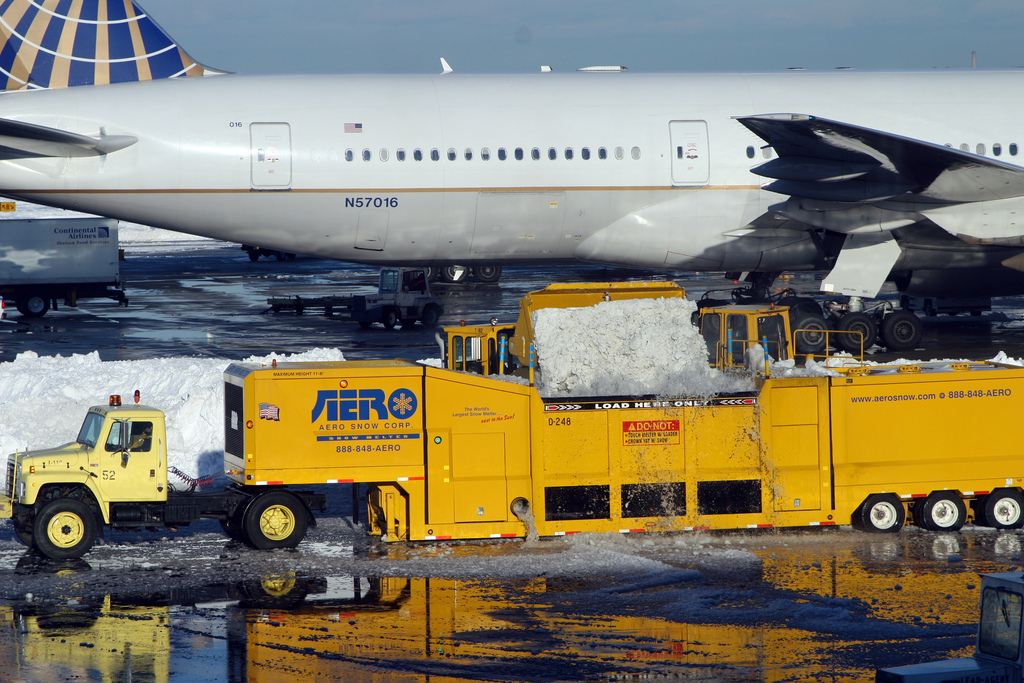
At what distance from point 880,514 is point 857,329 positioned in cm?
1193

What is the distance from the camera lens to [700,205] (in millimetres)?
25500

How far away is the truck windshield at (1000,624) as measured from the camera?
22.8 ft

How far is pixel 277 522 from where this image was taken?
1474 cm

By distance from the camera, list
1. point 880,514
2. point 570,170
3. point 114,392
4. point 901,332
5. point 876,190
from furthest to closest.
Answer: point 901,332 → point 570,170 → point 876,190 → point 114,392 → point 880,514

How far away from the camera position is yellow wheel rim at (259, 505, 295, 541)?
14.7m

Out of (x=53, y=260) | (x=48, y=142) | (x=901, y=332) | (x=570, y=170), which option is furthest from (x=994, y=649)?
A: (x=53, y=260)

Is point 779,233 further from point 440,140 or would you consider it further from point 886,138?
point 440,140

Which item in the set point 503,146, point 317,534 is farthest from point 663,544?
point 503,146

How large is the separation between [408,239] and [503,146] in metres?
3.07

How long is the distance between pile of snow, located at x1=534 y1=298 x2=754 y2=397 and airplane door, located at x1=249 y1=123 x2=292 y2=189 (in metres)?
10.2

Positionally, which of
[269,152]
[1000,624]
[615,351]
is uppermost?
[269,152]

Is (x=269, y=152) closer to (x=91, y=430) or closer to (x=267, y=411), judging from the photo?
(x=91, y=430)

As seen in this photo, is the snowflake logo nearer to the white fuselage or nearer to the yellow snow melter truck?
the yellow snow melter truck

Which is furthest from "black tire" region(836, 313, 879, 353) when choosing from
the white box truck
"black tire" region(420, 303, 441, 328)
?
the white box truck
